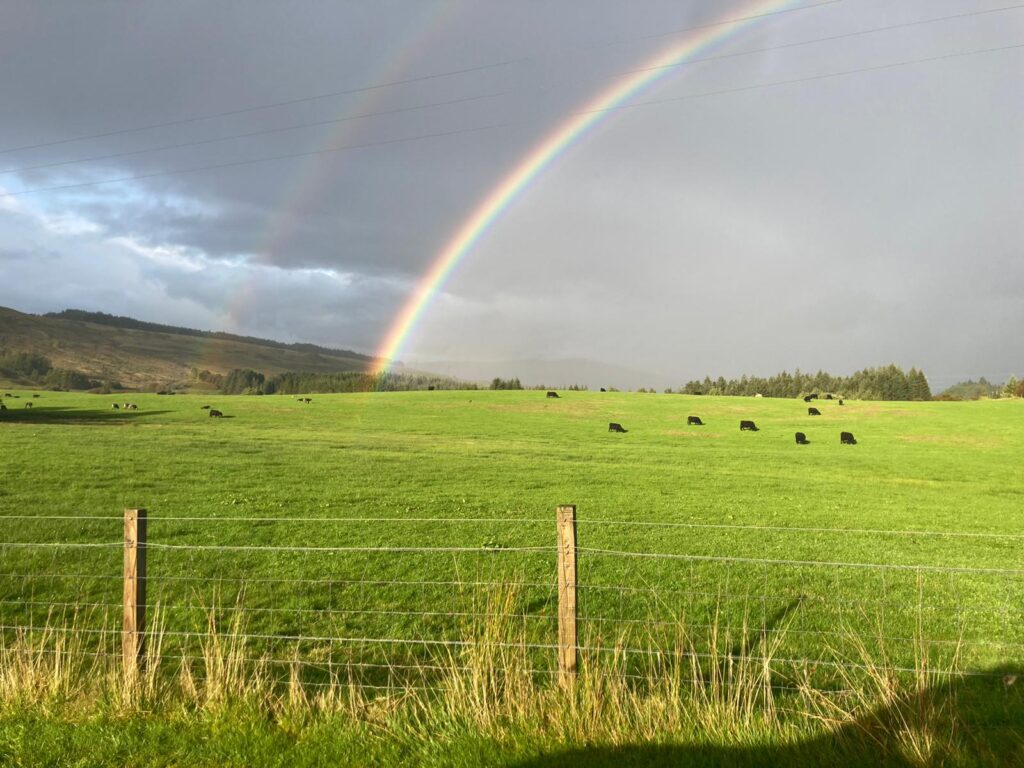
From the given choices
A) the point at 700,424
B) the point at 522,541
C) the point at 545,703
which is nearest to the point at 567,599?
the point at 545,703

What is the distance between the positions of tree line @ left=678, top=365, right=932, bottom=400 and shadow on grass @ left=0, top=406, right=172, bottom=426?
10757cm

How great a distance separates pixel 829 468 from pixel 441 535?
29.4 metres

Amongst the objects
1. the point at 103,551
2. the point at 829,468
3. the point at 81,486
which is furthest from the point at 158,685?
the point at 829,468

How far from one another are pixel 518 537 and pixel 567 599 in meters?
9.96

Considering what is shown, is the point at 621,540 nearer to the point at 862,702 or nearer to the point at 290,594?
the point at 290,594

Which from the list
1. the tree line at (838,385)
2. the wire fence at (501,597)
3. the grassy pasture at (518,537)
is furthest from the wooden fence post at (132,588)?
the tree line at (838,385)

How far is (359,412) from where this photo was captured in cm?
7194

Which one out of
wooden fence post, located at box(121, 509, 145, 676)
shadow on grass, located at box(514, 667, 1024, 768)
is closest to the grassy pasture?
wooden fence post, located at box(121, 509, 145, 676)

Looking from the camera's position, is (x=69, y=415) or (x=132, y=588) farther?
(x=69, y=415)

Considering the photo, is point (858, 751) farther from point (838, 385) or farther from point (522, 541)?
point (838, 385)

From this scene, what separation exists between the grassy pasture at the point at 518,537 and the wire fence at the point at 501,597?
68mm

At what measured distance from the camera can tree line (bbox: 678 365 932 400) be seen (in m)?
134

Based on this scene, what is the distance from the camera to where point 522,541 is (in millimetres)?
15273

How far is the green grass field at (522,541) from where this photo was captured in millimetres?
8891
